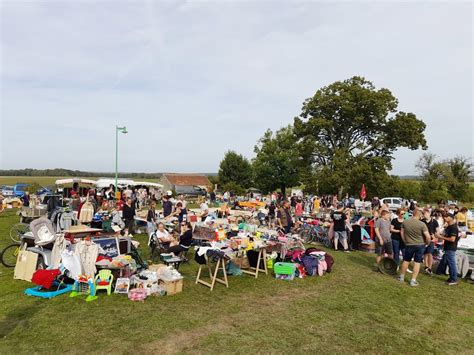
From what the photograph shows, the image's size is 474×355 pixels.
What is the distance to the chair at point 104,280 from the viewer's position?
615cm

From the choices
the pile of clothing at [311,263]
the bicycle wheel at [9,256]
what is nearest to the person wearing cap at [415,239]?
the pile of clothing at [311,263]

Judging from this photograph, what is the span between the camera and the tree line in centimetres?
3150

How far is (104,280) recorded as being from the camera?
245 inches

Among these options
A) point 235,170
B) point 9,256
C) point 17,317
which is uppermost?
point 235,170

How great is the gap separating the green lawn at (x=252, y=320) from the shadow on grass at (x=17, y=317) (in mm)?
14

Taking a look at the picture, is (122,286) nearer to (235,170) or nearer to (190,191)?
(190,191)

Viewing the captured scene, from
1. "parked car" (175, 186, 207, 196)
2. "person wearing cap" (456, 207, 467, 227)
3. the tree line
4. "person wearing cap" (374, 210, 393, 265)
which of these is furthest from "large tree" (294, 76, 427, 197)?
"person wearing cap" (374, 210, 393, 265)

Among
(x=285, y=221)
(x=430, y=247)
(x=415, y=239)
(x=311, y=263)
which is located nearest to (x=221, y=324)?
(x=311, y=263)

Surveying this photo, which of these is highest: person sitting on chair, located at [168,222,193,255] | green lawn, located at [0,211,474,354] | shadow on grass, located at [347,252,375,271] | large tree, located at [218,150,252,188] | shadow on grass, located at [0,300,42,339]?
large tree, located at [218,150,252,188]

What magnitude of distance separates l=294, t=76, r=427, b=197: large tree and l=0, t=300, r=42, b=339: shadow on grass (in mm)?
28239

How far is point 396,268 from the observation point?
8.12 meters

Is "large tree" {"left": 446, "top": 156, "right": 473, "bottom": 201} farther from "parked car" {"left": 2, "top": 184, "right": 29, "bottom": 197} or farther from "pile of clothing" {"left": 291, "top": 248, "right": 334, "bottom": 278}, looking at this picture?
"parked car" {"left": 2, "top": 184, "right": 29, "bottom": 197}

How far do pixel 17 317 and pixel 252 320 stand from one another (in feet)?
12.0

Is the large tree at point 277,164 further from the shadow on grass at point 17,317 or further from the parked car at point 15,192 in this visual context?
the shadow on grass at point 17,317
